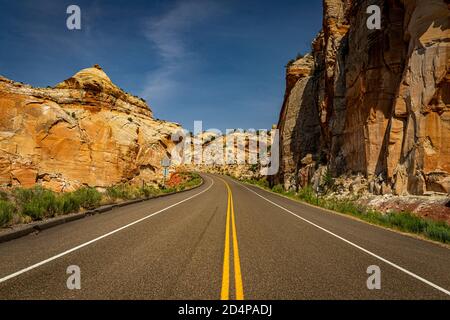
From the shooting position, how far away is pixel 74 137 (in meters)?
26.4

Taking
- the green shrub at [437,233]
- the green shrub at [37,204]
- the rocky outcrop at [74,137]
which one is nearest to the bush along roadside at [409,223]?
the green shrub at [437,233]

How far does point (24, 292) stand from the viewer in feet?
13.4

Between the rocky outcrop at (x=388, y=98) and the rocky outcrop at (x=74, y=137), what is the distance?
22.5 meters

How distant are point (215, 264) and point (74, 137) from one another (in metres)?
25.9

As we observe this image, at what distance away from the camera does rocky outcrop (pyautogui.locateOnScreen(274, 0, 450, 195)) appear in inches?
652

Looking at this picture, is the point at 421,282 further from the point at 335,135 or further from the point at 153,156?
the point at 153,156

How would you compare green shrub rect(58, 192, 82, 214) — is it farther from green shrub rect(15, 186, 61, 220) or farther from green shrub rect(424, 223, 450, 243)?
green shrub rect(424, 223, 450, 243)

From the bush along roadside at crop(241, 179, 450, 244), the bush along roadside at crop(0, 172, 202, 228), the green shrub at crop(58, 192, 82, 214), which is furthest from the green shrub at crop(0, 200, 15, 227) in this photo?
the bush along roadside at crop(241, 179, 450, 244)

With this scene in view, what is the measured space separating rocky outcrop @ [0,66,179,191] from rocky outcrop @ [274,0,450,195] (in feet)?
73.9

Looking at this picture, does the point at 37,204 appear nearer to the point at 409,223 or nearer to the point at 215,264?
the point at 215,264

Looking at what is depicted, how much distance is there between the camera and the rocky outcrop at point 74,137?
23906 mm

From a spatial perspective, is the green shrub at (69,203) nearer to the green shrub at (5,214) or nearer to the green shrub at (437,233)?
the green shrub at (5,214)

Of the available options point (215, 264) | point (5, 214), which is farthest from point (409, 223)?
point (5, 214)

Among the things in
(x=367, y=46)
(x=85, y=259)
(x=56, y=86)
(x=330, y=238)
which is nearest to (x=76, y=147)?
(x=56, y=86)
